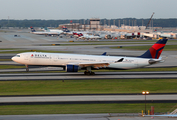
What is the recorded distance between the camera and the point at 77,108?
90.7 ft

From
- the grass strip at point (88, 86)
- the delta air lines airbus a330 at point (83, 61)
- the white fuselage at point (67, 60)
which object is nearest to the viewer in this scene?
the grass strip at point (88, 86)

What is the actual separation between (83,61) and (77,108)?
845 inches

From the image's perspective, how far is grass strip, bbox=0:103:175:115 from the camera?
2630 centimetres

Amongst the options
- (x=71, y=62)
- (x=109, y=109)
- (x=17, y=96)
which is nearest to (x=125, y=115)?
(x=109, y=109)

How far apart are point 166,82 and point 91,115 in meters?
21.5

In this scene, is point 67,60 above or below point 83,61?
above

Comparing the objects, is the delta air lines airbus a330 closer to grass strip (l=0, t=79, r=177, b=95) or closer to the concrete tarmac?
grass strip (l=0, t=79, r=177, b=95)

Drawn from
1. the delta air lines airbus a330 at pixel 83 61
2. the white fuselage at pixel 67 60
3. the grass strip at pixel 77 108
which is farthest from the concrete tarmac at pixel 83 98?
the white fuselage at pixel 67 60

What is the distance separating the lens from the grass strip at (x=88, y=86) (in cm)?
3566

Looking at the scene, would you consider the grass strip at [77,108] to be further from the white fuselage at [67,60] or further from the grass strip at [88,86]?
the white fuselage at [67,60]

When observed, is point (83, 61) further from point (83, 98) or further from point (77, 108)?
point (77, 108)

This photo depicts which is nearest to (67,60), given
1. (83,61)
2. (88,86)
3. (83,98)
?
(83,61)

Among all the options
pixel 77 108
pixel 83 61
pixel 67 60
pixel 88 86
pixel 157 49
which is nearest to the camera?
pixel 77 108

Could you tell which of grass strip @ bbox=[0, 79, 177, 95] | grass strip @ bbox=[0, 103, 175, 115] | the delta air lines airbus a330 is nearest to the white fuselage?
the delta air lines airbus a330
